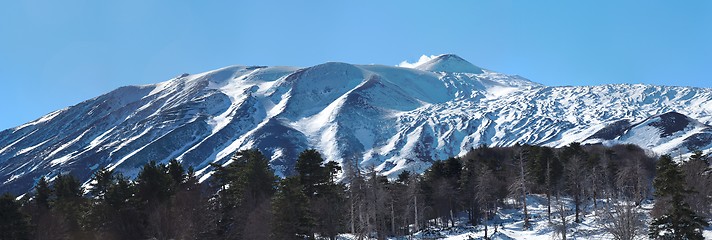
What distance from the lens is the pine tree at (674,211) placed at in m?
37.2


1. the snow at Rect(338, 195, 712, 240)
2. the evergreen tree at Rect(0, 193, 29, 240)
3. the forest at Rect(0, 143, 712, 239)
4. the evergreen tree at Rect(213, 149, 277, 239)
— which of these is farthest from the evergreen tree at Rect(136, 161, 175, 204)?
the snow at Rect(338, 195, 712, 240)

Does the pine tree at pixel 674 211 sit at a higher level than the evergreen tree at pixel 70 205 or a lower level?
lower

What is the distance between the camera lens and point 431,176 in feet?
249

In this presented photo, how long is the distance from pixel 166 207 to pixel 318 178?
14.0m

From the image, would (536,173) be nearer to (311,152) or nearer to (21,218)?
(311,152)

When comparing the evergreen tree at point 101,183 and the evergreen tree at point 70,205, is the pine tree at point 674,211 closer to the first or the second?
the evergreen tree at point 70,205

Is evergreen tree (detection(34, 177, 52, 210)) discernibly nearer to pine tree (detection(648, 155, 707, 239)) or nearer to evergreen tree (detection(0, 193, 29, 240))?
evergreen tree (detection(0, 193, 29, 240))

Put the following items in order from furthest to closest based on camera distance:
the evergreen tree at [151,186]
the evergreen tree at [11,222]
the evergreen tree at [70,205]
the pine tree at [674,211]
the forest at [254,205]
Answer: the evergreen tree at [151,186]
the evergreen tree at [70,205]
the evergreen tree at [11,222]
the forest at [254,205]
the pine tree at [674,211]

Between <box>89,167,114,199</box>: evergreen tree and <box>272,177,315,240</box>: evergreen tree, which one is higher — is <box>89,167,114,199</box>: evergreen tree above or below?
above

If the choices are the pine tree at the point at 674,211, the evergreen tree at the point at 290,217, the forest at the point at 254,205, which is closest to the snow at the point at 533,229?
the forest at the point at 254,205

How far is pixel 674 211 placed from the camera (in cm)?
3791

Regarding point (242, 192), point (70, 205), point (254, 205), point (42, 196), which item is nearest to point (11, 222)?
point (70, 205)

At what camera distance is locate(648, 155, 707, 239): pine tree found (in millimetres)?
37250

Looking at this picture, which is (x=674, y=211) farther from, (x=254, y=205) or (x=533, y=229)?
(x=254, y=205)
